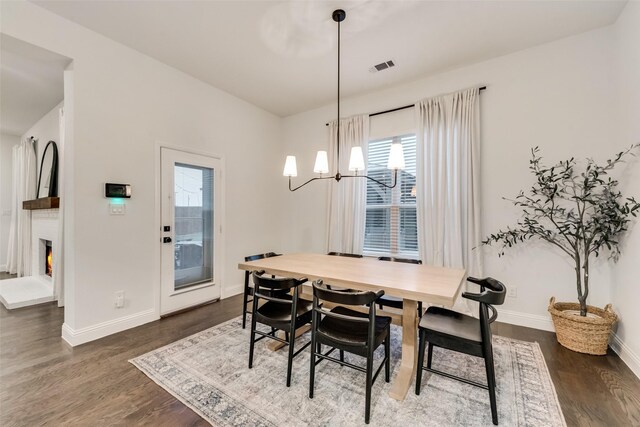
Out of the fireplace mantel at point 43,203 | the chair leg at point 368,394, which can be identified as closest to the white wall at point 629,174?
the chair leg at point 368,394

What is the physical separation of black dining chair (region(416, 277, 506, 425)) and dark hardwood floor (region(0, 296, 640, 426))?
22.1 inches

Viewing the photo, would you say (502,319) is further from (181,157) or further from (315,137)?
(181,157)

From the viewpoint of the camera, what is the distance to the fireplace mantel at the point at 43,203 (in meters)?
3.86

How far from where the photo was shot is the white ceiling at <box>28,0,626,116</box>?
2.38 meters

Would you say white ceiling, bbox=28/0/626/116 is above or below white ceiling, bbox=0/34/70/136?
above

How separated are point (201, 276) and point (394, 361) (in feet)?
9.13

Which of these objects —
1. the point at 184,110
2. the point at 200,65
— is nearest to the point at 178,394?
the point at 184,110

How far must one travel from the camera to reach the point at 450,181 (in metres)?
3.35

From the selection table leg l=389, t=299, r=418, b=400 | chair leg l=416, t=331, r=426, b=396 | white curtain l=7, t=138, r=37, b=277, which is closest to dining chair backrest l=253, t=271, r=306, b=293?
table leg l=389, t=299, r=418, b=400

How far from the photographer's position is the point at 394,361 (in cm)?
235

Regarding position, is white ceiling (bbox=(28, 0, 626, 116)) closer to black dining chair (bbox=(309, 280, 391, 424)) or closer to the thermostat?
the thermostat

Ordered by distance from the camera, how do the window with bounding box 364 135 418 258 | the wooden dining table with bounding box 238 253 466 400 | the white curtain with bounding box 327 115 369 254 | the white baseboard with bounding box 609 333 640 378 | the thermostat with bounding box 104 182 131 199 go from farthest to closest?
the white curtain with bounding box 327 115 369 254 < the window with bounding box 364 135 418 258 < the thermostat with bounding box 104 182 131 199 < the white baseboard with bounding box 609 333 640 378 < the wooden dining table with bounding box 238 253 466 400

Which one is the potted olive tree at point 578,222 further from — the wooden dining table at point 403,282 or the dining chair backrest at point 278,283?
the dining chair backrest at point 278,283

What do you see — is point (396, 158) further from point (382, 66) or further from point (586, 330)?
point (586, 330)
